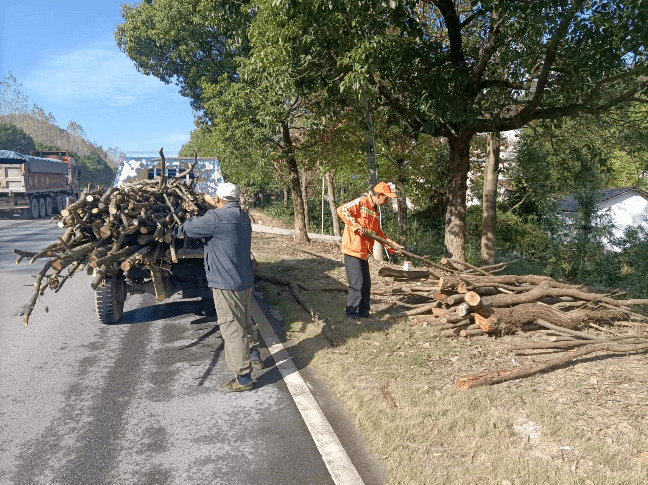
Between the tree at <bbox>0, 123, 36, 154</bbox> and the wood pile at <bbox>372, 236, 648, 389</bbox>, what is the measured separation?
55.1 metres

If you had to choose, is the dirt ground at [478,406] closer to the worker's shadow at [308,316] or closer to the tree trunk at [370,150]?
the worker's shadow at [308,316]

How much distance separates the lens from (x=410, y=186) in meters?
20.5

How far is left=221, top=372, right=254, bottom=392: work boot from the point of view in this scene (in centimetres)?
511

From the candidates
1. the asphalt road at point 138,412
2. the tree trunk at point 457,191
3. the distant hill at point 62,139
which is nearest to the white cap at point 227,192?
the asphalt road at point 138,412

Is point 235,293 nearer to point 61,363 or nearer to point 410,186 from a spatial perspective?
point 61,363

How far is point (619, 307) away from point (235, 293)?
4.87m

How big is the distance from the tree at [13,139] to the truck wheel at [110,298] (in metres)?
52.3

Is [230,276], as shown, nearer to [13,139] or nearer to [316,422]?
[316,422]

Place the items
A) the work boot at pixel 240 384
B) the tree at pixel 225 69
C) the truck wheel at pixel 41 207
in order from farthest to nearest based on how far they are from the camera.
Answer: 1. the truck wheel at pixel 41 207
2. the tree at pixel 225 69
3. the work boot at pixel 240 384

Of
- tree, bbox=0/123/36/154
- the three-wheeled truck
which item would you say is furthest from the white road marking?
tree, bbox=0/123/36/154

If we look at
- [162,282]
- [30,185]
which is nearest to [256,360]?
[162,282]

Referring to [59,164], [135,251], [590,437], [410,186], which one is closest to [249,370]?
[135,251]

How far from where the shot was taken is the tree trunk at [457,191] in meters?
10.3

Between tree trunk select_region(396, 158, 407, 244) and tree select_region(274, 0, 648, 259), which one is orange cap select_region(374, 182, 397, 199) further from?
tree trunk select_region(396, 158, 407, 244)
